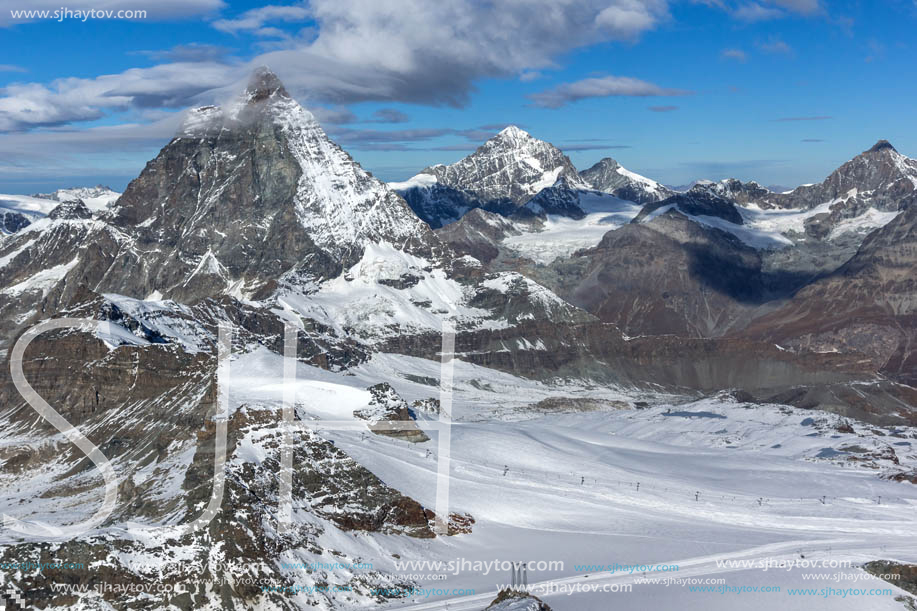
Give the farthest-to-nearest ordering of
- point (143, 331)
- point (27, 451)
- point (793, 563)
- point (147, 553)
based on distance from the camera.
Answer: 1. point (143, 331)
2. point (27, 451)
3. point (793, 563)
4. point (147, 553)

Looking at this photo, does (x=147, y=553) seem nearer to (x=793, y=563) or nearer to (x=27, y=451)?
(x=793, y=563)

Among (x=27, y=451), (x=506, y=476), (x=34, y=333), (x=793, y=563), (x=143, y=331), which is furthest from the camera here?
(x=143, y=331)

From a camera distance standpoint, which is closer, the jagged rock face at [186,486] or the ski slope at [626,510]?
the jagged rock face at [186,486]

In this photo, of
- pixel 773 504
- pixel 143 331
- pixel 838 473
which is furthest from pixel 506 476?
pixel 143 331

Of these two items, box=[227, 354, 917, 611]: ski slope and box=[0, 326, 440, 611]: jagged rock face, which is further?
box=[227, 354, 917, 611]: ski slope

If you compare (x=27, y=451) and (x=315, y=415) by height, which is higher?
(x=315, y=415)

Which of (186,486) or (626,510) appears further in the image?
(626,510)

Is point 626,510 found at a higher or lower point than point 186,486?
lower

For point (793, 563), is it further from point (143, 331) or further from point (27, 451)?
point (143, 331)

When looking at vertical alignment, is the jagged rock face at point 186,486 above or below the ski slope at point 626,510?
above

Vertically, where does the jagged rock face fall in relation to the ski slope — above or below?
above

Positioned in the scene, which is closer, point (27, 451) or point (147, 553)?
point (147, 553)
